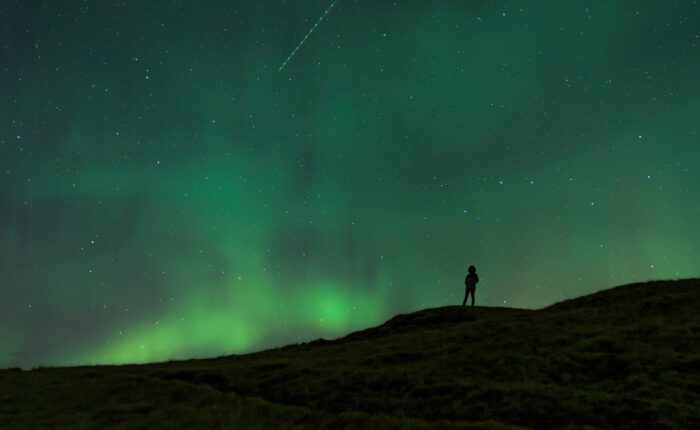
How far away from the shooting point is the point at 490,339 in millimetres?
20266

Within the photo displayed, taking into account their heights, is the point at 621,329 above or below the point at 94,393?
above

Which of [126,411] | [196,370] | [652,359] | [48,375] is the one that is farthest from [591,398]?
[48,375]

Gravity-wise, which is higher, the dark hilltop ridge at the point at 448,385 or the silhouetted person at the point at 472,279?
the silhouetted person at the point at 472,279

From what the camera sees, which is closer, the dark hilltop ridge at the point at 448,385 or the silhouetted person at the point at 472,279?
the dark hilltop ridge at the point at 448,385

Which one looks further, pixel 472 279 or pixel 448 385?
pixel 472 279

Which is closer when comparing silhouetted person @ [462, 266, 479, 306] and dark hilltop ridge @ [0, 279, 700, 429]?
dark hilltop ridge @ [0, 279, 700, 429]

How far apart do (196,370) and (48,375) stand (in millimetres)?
8460

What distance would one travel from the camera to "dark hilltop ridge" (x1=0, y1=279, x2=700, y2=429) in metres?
12.3

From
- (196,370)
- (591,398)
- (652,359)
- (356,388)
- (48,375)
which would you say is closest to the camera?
(591,398)

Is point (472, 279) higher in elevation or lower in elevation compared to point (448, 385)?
higher

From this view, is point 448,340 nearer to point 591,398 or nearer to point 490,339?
point 490,339

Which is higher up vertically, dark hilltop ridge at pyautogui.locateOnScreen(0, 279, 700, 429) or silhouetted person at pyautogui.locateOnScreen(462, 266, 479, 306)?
silhouetted person at pyautogui.locateOnScreen(462, 266, 479, 306)

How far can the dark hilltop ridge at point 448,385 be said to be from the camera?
1226cm

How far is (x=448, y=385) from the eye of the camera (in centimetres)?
1484
